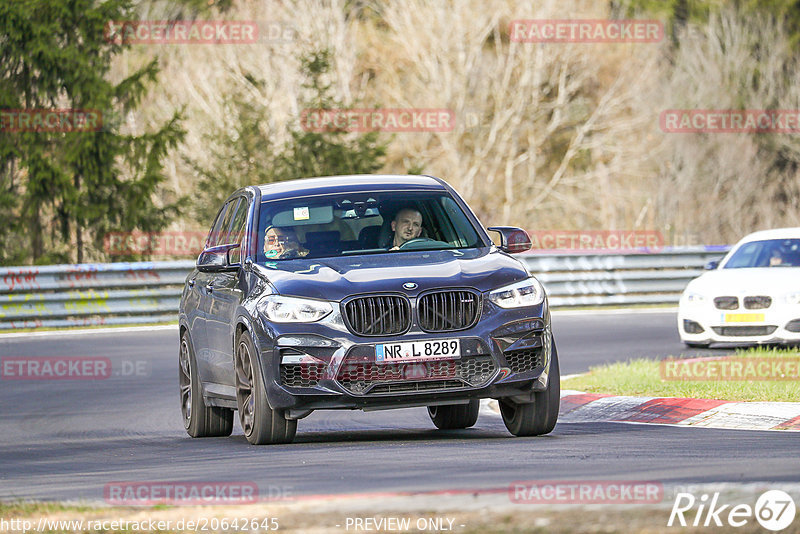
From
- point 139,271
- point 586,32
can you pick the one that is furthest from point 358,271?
point 586,32

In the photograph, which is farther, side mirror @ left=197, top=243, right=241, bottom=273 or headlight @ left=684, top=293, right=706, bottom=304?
headlight @ left=684, top=293, right=706, bottom=304

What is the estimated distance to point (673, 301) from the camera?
88.7ft

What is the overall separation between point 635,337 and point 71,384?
780 centimetres

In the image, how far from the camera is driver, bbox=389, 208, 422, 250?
1076cm

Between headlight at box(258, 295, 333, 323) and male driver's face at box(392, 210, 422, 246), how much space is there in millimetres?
1261

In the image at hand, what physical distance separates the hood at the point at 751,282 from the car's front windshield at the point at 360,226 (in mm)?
7482

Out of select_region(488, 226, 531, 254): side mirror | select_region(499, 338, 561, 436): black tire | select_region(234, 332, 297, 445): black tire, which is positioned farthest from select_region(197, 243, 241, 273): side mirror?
select_region(499, 338, 561, 436): black tire

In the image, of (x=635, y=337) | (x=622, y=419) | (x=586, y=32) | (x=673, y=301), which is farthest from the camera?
(x=586, y=32)

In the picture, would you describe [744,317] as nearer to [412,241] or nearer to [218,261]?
[412,241]

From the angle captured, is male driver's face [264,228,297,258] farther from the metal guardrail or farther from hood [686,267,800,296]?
the metal guardrail

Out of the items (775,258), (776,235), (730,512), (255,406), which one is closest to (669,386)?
(255,406)

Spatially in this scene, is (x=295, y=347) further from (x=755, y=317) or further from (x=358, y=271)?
(x=755, y=317)

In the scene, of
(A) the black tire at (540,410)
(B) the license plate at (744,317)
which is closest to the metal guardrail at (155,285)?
(B) the license plate at (744,317)

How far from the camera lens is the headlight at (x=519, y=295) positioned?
9.77m
